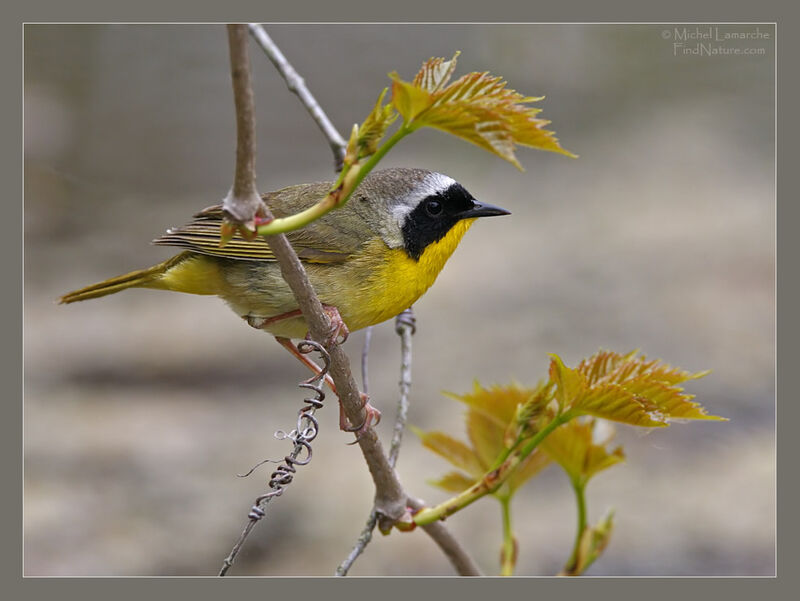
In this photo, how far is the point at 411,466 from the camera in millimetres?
4473

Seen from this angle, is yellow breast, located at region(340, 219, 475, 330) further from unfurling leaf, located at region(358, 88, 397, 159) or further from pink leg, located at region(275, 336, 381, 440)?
unfurling leaf, located at region(358, 88, 397, 159)

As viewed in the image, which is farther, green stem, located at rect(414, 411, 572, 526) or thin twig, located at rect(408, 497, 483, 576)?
thin twig, located at rect(408, 497, 483, 576)

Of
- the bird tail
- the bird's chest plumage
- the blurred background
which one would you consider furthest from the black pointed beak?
the blurred background

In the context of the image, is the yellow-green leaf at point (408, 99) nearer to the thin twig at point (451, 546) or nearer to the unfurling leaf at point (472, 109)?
the unfurling leaf at point (472, 109)

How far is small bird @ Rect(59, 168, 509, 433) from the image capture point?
8.79 feet

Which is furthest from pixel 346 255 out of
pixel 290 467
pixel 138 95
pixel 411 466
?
pixel 138 95

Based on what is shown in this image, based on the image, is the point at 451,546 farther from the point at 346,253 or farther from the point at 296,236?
the point at 296,236

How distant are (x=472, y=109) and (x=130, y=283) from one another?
6.23 ft

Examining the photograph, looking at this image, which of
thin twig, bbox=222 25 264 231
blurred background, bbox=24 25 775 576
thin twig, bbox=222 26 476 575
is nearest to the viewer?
thin twig, bbox=222 25 264 231

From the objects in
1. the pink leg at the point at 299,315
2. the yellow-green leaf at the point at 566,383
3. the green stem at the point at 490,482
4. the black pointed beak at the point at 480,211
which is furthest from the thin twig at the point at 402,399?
the yellow-green leaf at the point at 566,383

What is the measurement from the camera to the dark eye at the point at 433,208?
2807 mm

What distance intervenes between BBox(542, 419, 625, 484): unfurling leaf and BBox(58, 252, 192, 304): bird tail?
1415mm

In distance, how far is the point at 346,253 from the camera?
8.96 ft

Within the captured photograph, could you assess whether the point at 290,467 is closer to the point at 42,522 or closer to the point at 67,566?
the point at 67,566
